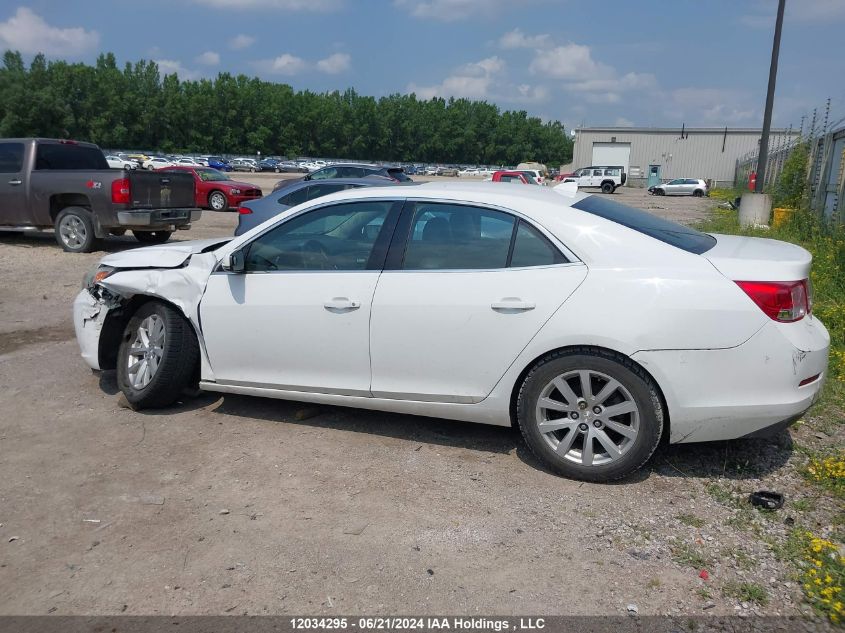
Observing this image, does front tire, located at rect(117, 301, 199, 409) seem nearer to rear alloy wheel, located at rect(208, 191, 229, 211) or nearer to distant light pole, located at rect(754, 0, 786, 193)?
distant light pole, located at rect(754, 0, 786, 193)

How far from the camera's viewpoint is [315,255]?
15.0ft

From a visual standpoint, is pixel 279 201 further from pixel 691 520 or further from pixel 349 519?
pixel 691 520

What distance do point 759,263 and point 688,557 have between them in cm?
159

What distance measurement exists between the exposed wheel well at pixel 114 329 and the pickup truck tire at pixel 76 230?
7792 millimetres

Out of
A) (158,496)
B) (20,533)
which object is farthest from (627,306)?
(20,533)

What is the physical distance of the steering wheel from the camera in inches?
177

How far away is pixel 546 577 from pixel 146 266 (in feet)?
11.5

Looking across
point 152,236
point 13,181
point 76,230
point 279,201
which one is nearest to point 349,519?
point 279,201

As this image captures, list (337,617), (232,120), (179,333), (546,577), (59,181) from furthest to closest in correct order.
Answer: (232,120) → (59,181) → (179,333) → (546,577) → (337,617)

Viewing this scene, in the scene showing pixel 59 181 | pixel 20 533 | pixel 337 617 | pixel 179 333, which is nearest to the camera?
pixel 337 617

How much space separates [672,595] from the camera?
292 centimetres

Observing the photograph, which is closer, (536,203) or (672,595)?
(672,595)

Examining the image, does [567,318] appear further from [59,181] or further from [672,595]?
[59,181]

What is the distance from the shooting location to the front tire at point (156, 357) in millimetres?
4770
